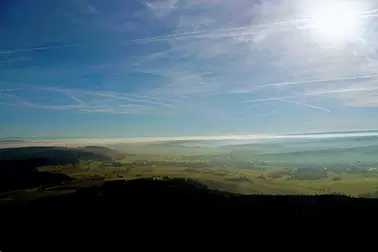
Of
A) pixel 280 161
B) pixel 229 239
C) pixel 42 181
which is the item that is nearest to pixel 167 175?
pixel 229 239

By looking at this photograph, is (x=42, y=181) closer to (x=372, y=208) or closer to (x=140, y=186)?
(x=140, y=186)

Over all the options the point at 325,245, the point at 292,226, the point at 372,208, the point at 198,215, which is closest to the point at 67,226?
the point at 198,215

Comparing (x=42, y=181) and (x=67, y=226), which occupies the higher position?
(x=42, y=181)

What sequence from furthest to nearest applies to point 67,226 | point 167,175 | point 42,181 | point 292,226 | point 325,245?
point 42,181
point 167,175
point 67,226
point 292,226
point 325,245

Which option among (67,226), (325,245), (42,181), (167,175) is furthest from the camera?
(42,181)

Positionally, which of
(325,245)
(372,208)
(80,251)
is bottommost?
(80,251)

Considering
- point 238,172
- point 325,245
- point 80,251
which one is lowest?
point 80,251

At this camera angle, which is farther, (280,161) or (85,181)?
(85,181)

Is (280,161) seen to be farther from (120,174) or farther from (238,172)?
(120,174)

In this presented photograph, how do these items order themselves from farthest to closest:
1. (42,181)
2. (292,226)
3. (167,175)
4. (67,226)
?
(42,181)
(167,175)
(67,226)
(292,226)
